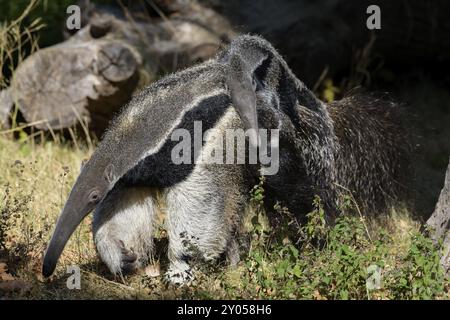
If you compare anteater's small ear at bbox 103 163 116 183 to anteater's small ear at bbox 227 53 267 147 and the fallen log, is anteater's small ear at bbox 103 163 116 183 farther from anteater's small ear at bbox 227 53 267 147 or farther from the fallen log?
the fallen log

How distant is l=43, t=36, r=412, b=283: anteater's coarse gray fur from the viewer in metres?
5.11

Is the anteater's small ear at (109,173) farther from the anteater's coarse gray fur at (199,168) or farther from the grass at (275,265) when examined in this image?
the grass at (275,265)

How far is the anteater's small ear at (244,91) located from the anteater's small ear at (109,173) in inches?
38.5

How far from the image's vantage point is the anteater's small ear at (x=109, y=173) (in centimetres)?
516

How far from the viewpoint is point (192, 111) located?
526 cm

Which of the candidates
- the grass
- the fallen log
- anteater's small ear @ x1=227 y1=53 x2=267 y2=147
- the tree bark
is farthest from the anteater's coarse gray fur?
the fallen log

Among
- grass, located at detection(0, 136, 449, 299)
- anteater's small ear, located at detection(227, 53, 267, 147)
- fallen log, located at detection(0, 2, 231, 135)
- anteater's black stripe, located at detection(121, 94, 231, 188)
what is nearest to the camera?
grass, located at detection(0, 136, 449, 299)

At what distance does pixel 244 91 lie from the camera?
4.99 metres

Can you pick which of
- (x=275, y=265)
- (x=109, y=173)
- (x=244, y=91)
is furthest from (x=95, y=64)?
(x=275, y=265)

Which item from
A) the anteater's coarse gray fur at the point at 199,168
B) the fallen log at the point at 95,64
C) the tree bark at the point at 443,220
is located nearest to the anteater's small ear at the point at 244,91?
the anteater's coarse gray fur at the point at 199,168

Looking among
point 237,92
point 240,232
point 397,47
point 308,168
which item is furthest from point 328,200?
point 397,47

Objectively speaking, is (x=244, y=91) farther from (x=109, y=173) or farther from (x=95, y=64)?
(x=95, y=64)

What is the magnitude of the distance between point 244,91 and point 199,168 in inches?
24.8
